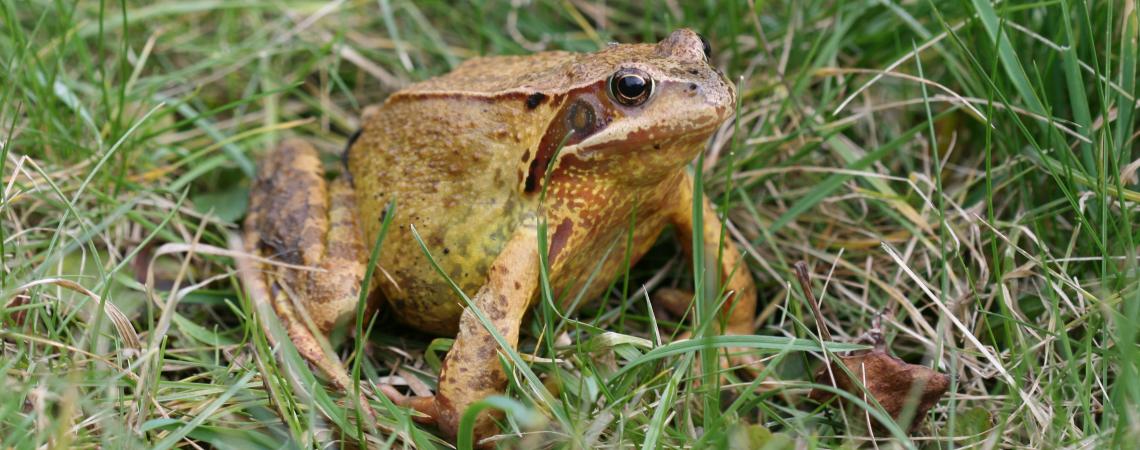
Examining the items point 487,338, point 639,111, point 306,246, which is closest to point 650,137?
point 639,111

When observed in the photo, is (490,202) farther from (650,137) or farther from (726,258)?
(726,258)

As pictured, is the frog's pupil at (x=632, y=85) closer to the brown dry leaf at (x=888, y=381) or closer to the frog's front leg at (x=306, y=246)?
the brown dry leaf at (x=888, y=381)

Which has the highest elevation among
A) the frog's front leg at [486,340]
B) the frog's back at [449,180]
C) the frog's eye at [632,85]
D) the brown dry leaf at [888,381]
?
the frog's eye at [632,85]

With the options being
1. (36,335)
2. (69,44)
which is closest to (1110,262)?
(36,335)

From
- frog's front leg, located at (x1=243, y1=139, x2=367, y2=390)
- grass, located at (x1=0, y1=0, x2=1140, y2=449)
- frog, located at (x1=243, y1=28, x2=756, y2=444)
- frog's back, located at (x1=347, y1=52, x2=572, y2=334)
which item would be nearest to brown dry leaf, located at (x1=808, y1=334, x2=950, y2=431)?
grass, located at (x1=0, y1=0, x2=1140, y2=449)

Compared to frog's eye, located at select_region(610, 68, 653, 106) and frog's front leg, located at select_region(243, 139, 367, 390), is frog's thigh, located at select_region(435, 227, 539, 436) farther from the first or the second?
frog's eye, located at select_region(610, 68, 653, 106)

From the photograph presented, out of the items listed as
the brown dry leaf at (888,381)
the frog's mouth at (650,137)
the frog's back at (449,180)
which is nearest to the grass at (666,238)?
the brown dry leaf at (888,381)

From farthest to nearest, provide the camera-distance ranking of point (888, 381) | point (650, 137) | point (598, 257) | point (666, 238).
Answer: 1. point (666, 238)
2. point (598, 257)
3. point (888, 381)
4. point (650, 137)
